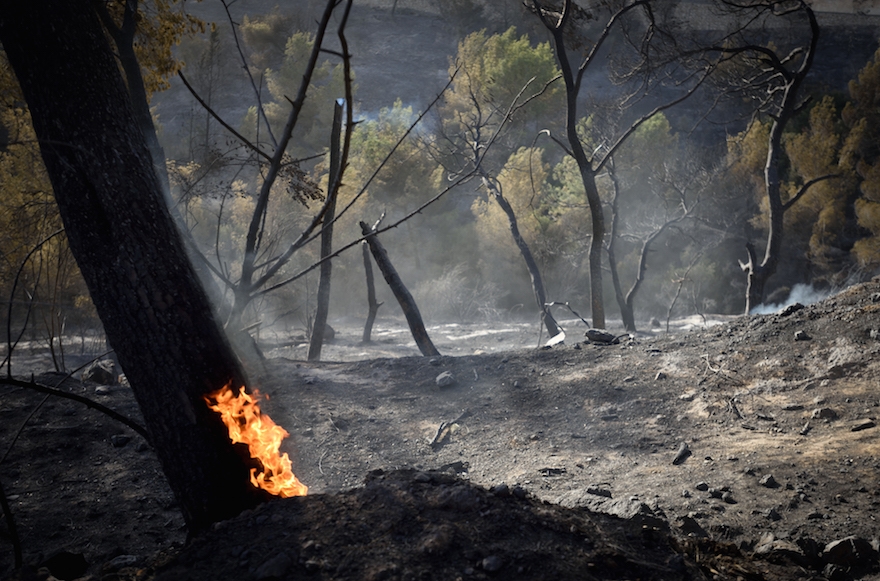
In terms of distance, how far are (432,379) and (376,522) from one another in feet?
13.0

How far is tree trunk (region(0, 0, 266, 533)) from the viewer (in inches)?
91.0

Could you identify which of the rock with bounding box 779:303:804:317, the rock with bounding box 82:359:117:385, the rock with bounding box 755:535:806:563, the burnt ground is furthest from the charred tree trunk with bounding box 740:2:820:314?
the rock with bounding box 82:359:117:385

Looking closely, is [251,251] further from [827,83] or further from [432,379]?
[827,83]

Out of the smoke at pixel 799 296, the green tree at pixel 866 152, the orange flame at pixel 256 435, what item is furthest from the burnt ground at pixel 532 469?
the smoke at pixel 799 296

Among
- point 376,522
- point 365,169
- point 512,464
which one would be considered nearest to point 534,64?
point 365,169

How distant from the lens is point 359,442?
493 cm

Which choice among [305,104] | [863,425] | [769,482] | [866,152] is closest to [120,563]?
[769,482]

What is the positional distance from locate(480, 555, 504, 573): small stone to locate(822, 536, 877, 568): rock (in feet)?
5.05

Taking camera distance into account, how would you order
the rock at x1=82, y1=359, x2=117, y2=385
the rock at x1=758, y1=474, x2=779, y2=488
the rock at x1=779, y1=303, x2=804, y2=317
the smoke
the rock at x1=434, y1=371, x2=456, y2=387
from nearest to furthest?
1. the rock at x1=758, y1=474, x2=779, y2=488
2. the rock at x1=779, y1=303, x2=804, y2=317
3. the rock at x1=434, y1=371, x2=456, y2=387
4. the rock at x1=82, y1=359, x2=117, y2=385
5. the smoke

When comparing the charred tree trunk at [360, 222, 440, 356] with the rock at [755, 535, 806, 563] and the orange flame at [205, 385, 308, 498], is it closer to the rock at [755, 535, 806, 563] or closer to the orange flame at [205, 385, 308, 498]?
the orange flame at [205, 385, 308, 498]

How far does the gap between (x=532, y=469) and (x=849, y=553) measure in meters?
2.04

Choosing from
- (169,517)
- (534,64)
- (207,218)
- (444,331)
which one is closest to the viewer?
(169,517)

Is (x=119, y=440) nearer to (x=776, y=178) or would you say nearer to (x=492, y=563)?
(x=492, y=563)

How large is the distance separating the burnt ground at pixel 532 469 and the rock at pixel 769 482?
3 centimetres
